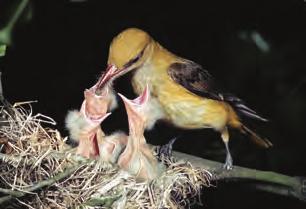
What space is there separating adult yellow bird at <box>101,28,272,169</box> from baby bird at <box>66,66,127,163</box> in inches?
3.4

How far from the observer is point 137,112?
3.58 meters

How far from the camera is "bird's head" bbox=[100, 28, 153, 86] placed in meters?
3.56

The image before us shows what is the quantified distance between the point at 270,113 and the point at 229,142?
28cm

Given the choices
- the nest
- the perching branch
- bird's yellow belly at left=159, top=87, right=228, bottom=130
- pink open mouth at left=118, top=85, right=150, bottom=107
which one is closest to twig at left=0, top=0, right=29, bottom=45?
the nest

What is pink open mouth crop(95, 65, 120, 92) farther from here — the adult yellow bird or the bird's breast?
the bird's breast

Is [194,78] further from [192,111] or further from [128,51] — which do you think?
[128,51]

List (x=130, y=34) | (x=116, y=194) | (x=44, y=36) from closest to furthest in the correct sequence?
(x=116, y=194) → (x=130, y=34) → (x=44, y=36)

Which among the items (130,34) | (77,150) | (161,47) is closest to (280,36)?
(161,47)

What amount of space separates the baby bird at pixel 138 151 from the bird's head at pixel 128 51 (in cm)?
10

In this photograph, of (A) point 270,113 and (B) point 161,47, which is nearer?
(B) point 161,47

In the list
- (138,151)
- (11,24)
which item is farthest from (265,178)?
(11,24)

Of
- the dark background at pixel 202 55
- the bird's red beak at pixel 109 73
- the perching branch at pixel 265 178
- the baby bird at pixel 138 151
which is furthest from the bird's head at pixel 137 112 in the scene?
the dark background at pixel 202 55

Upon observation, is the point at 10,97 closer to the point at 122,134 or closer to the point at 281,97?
the point at 122,134

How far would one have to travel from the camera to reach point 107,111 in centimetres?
380
